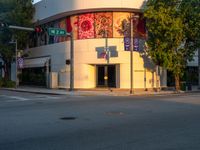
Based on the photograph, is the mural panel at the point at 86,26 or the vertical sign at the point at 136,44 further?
the mural panel at the point at 86,26

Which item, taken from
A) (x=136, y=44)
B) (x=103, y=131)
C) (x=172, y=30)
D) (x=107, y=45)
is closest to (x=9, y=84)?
(x=107, y=45)

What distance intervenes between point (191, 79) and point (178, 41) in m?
13.7

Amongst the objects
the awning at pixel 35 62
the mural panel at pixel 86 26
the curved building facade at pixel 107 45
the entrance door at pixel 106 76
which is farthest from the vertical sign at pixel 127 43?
the awning at pixel 35 62

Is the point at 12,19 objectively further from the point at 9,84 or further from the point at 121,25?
the point at 121,25

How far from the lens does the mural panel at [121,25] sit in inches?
1682

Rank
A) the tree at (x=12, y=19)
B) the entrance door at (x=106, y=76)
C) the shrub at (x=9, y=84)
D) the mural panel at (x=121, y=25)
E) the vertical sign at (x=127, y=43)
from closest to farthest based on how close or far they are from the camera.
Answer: the vertical sign at (x=127, y=43) < the mural panel at (x=121, y=25) < the entrance door at (x=106, y=76) < the tree at (x=12, y=19) < the shrub at (x=9, y=84)

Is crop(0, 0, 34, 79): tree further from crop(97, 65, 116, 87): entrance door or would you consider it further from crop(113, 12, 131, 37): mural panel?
crop(113, 12, 131, 37): mural panel

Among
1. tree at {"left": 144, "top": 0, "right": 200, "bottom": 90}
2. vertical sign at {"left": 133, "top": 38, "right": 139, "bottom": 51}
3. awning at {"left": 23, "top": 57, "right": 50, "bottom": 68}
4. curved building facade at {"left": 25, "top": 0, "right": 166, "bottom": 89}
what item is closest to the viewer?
tree at {"left": 144, "top": 0, "right": 200, "bottom": 90}

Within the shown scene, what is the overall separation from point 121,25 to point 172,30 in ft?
20.7

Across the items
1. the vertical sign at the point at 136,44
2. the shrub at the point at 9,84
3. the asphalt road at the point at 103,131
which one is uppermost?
the vertical sign at the point at 136,44

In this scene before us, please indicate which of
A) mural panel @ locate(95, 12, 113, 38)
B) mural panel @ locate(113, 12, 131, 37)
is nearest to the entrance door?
mural panel @ locate(95, 12, 113, 38)

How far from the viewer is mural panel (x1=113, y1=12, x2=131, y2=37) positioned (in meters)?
42.7

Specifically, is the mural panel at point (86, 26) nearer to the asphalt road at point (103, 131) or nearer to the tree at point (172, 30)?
the tree at point (172, 30)

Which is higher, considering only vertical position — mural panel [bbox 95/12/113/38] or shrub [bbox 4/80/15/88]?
mural panel [bbox 95/12/113/38]
